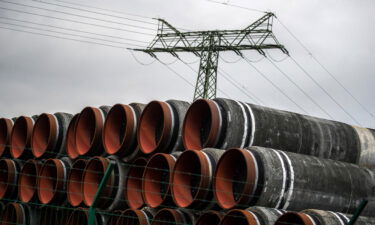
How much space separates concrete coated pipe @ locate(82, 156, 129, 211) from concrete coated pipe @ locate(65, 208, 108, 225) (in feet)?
0.69

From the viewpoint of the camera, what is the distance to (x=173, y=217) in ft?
37.9

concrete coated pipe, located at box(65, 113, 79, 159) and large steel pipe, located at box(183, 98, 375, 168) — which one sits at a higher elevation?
large steel pipe, located at box(183, 98, 375, 168)

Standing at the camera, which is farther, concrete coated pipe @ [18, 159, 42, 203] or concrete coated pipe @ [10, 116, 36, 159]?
concrete coated pipe @ [10, 116, 36, 159]

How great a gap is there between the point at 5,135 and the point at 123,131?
4.72 metres

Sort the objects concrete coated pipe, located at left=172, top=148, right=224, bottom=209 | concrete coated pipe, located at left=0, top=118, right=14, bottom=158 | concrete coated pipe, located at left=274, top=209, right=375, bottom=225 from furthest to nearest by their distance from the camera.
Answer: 1. concrete coated pipe, located at left=0, top=118, right=14, bottom=158
2. concrete coated pipe, located at left=172, top=148, right=224, bottom=209
3. concrete coated pipe, located at left=274, top=209, right=375, bottom=225

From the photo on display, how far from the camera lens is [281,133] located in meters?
12.5

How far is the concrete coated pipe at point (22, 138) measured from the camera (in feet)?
52.5

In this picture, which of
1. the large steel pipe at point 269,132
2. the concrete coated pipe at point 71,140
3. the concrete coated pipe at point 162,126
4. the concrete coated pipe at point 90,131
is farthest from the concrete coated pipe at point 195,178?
the concrete coated pipe at point 71,140

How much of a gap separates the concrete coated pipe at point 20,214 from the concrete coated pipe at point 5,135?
1784mm

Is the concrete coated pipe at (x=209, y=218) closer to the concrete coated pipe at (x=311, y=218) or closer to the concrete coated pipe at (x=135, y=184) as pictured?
the concrete coated pipe at (x=311, y=218)

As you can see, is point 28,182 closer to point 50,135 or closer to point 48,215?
point 48,215

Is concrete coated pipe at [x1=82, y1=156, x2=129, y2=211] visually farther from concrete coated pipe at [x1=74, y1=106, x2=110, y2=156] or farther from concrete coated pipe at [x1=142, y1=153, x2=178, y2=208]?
concrete coated pipe at [x1=142, y1=153, x2=178, y2=208]

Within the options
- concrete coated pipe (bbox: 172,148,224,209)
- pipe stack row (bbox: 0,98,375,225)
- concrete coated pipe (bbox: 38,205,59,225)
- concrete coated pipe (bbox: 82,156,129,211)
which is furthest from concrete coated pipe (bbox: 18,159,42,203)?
concrete coated pipe (bbox: 172,148,224,209)

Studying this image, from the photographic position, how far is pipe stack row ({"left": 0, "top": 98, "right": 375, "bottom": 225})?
35.9 feet
